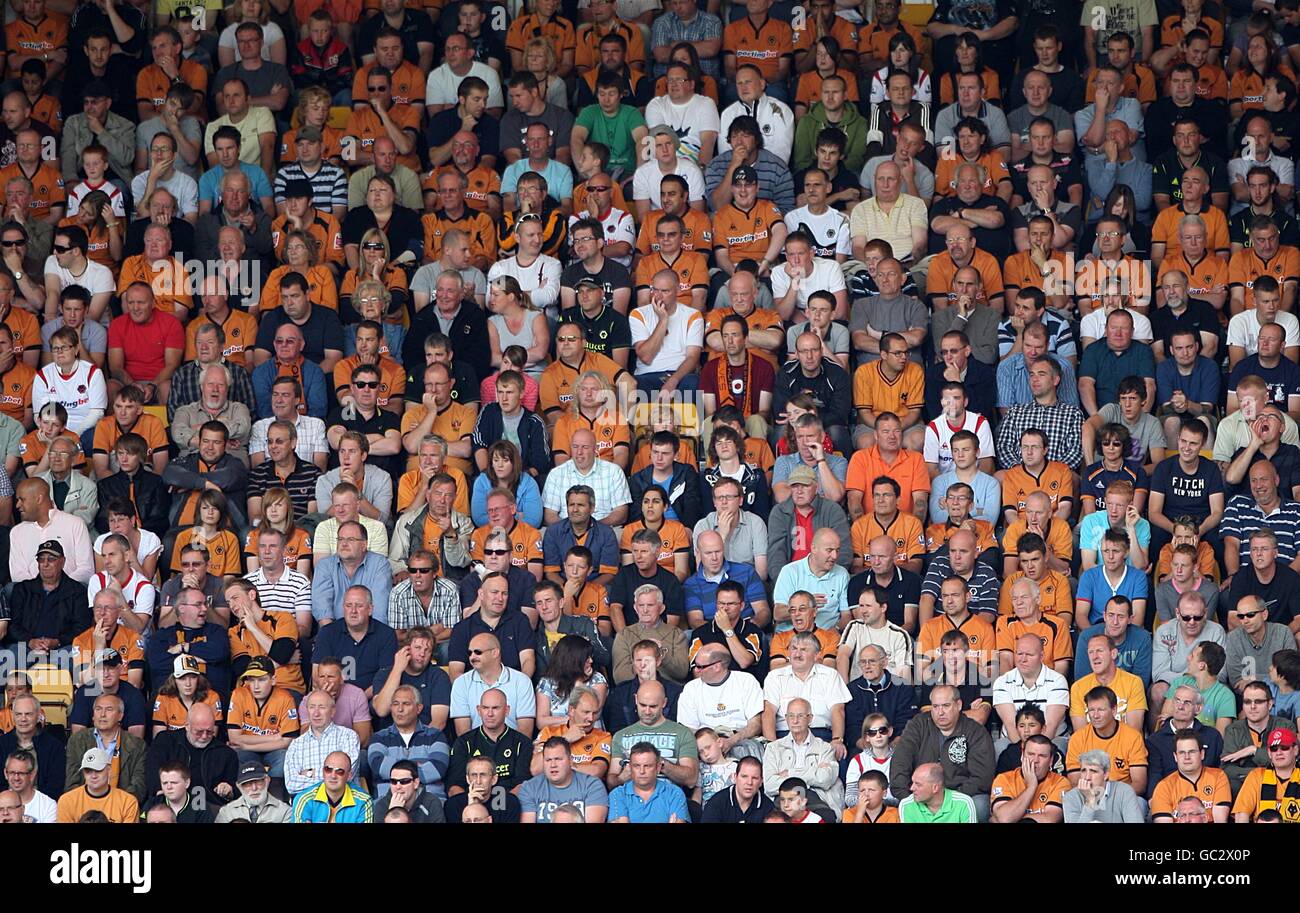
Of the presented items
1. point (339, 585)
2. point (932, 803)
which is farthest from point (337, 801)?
point (932, 803)

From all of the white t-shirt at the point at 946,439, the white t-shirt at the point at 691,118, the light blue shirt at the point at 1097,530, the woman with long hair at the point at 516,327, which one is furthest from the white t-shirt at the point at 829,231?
the light blue shirt at the point at 1097,530

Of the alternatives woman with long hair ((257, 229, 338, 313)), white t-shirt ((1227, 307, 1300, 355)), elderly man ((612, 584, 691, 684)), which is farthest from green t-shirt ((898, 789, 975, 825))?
woman with long hair ((257, 229, 338, 313))

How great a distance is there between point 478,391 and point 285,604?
2.00 m

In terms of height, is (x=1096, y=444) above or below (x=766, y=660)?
above

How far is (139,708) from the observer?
12812 mm

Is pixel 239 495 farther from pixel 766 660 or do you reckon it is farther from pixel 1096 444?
pixel 1096 444

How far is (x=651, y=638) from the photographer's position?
42.5 feet

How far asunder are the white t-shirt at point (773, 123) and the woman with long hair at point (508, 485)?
3.28m

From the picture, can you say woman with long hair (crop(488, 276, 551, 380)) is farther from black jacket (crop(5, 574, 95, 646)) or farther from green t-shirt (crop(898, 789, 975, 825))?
green t-shirt (crop(898, 789, 975, 825))

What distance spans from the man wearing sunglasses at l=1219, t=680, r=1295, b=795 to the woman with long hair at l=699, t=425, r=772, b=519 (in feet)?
9.84

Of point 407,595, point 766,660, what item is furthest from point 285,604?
point 766,660

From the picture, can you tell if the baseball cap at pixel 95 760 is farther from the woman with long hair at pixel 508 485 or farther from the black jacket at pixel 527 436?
the black jacket at pixel 527 436

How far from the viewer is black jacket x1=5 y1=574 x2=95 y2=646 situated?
13211 mm

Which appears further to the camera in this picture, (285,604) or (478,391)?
(478,391)
